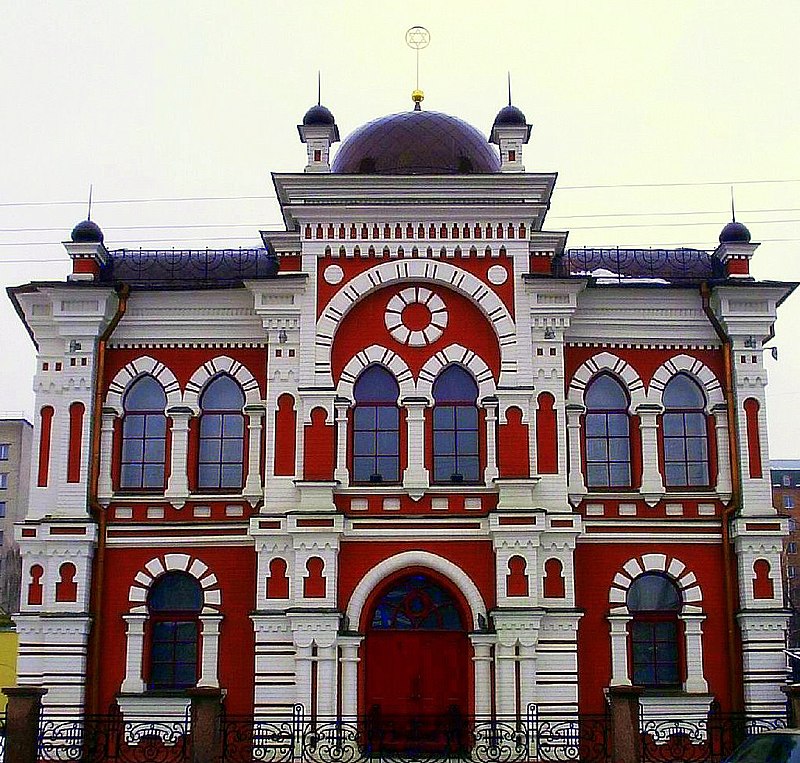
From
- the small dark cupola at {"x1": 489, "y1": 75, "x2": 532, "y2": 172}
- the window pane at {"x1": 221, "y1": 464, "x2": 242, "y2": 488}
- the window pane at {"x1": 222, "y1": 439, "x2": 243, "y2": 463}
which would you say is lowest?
the window pane at {"x1": 221, "y1": 464, "x2": 242, "y2": 488}

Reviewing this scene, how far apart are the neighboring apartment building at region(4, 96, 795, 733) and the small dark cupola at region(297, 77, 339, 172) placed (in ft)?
0.17

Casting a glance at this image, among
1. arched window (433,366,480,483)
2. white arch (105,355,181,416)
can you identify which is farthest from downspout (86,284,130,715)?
arched window (433,366,480,483)

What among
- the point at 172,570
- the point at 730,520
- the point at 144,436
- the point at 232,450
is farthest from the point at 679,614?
the point at 144,436

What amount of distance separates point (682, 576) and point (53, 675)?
995cm

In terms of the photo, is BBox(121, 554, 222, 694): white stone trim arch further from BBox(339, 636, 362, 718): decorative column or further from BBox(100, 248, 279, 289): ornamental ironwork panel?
BBox(100, 248, 279, 289): ornamental ironwork panel

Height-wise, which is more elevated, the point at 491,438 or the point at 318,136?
the point at 318,136

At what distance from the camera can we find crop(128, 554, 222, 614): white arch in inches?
754

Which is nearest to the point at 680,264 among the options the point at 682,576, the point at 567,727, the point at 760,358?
the point at 760,358

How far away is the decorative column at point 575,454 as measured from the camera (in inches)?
762

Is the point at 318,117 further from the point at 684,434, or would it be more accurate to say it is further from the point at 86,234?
the point at 684,434

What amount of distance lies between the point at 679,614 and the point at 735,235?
653 cm

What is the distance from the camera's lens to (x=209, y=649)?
18.9 m

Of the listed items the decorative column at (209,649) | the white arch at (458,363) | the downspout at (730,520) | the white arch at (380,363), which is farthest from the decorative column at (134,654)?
the downspout at (730,520)

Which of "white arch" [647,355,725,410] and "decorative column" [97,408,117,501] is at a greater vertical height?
"white arch" [647,355,725,410]
